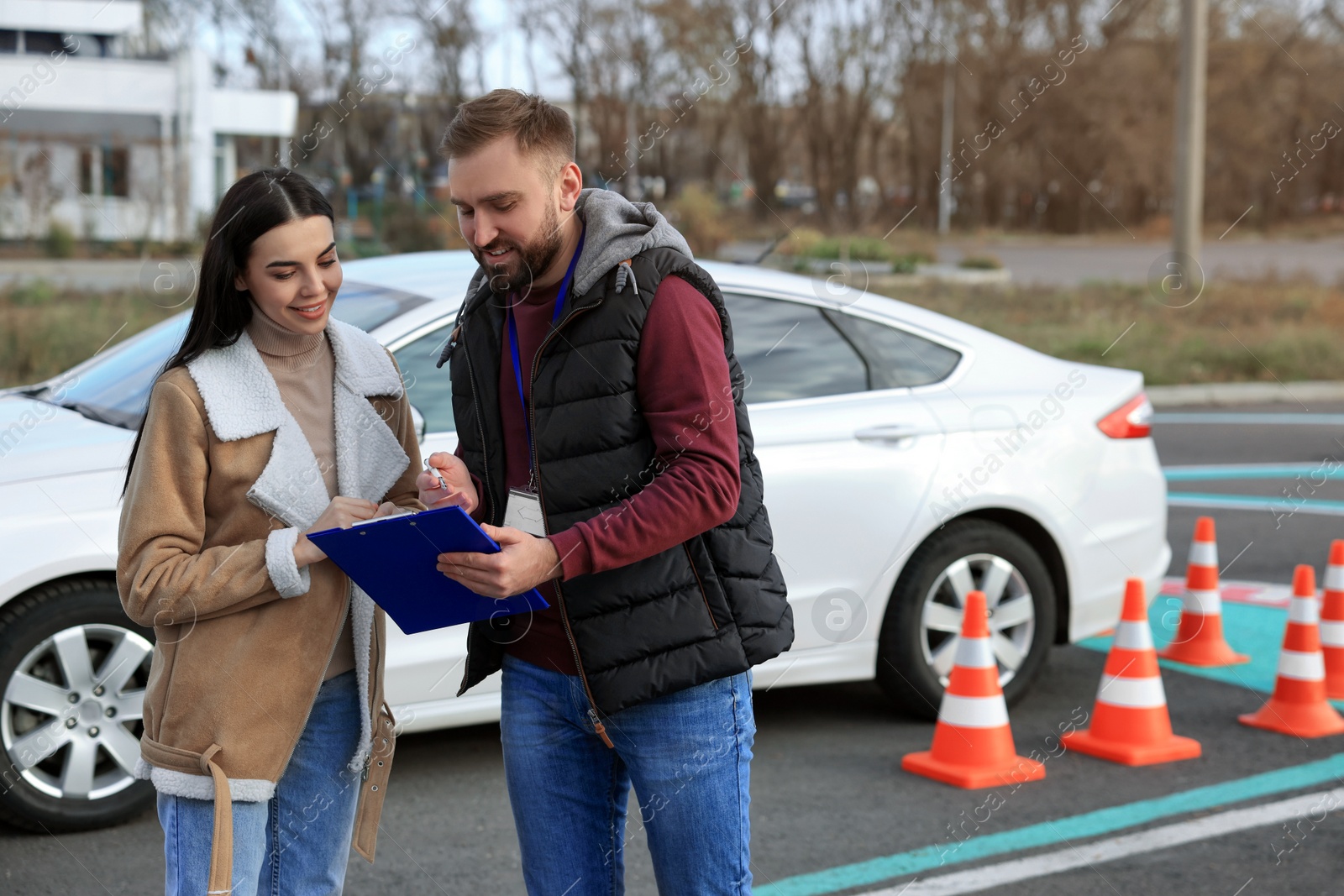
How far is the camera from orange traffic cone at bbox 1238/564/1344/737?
204 inches

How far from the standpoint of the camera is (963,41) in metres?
57.9

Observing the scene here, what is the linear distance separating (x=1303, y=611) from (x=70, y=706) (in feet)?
13.9

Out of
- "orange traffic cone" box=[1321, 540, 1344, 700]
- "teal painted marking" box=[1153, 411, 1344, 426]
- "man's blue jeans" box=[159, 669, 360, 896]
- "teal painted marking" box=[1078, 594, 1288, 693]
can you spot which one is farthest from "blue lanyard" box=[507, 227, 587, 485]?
"teal painted marking" box=[1153, 411, 1344, 426]

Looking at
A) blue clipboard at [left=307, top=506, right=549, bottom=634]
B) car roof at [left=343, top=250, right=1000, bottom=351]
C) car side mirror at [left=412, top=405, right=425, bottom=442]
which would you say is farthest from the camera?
car roof at [left=343, top=250, right=1000, bottom=351]

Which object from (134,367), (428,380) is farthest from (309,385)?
(134,367)

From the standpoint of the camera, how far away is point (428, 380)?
4539 mm

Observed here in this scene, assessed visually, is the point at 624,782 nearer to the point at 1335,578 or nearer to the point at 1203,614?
the point at 1335,578

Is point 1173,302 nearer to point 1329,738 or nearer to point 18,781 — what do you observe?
point 1329,738

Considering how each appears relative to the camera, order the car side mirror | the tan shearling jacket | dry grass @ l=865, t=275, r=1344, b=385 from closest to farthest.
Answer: the tan shearling jacket, the car side mirror, dry grass @ l=865, t=275, r=1344, b=385

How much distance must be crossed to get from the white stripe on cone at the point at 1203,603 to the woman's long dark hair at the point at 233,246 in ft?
15.4

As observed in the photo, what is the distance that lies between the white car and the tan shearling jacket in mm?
1869

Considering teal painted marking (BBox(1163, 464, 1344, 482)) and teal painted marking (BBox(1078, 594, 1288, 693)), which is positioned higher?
teal painted marking (BBox(1163, 464, 1344, 482))

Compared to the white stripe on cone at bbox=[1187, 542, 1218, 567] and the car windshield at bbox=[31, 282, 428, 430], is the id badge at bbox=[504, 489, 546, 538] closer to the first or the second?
the car windshield at bbox=[31, 282, 428, 430]

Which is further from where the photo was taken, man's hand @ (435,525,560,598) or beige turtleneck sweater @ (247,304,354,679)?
beige turtleneck sweater @ (247,304,354,679)
